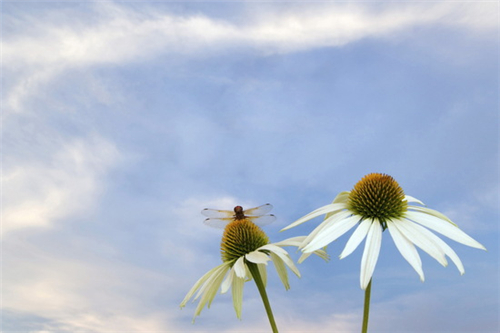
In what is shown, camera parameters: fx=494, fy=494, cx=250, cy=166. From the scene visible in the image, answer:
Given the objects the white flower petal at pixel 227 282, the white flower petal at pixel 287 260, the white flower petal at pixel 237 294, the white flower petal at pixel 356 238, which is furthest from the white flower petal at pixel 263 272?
the white flower petal at pixel 356 238

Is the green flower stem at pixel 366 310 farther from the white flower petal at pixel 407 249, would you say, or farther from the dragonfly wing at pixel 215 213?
the dragonfly wing at pixel 215 213

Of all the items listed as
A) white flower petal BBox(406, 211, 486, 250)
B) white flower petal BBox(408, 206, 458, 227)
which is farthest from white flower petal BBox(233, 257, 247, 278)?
white flower petal BBox(408, 206, 458, 227)

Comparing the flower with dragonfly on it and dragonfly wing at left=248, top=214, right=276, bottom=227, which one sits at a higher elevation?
dragonfly wing at left=248, top=214, right=276, bottom=227

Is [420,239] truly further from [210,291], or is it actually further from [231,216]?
[231,216]

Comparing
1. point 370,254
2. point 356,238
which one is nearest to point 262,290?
point 356,238

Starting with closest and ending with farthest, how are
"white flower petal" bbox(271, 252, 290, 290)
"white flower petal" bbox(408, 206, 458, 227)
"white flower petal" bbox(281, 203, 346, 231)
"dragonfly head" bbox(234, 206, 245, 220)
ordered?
1. "white flower petal" bbox(281, 203, 346, 231)
2. "white flower petal" bbox(408, 206, 458, 227)
3. "white flower petal" bbox(271, 252, 290, 290)
4. "dragonfly head" bbox(234, 206, 245, 220)

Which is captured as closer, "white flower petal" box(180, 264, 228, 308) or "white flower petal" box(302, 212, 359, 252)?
"white flower petal" box(302, 212, 359, 252)

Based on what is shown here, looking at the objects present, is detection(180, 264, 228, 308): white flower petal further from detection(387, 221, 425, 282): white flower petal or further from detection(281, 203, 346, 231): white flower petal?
detection(387, 221, 425, 282): white flower petal
